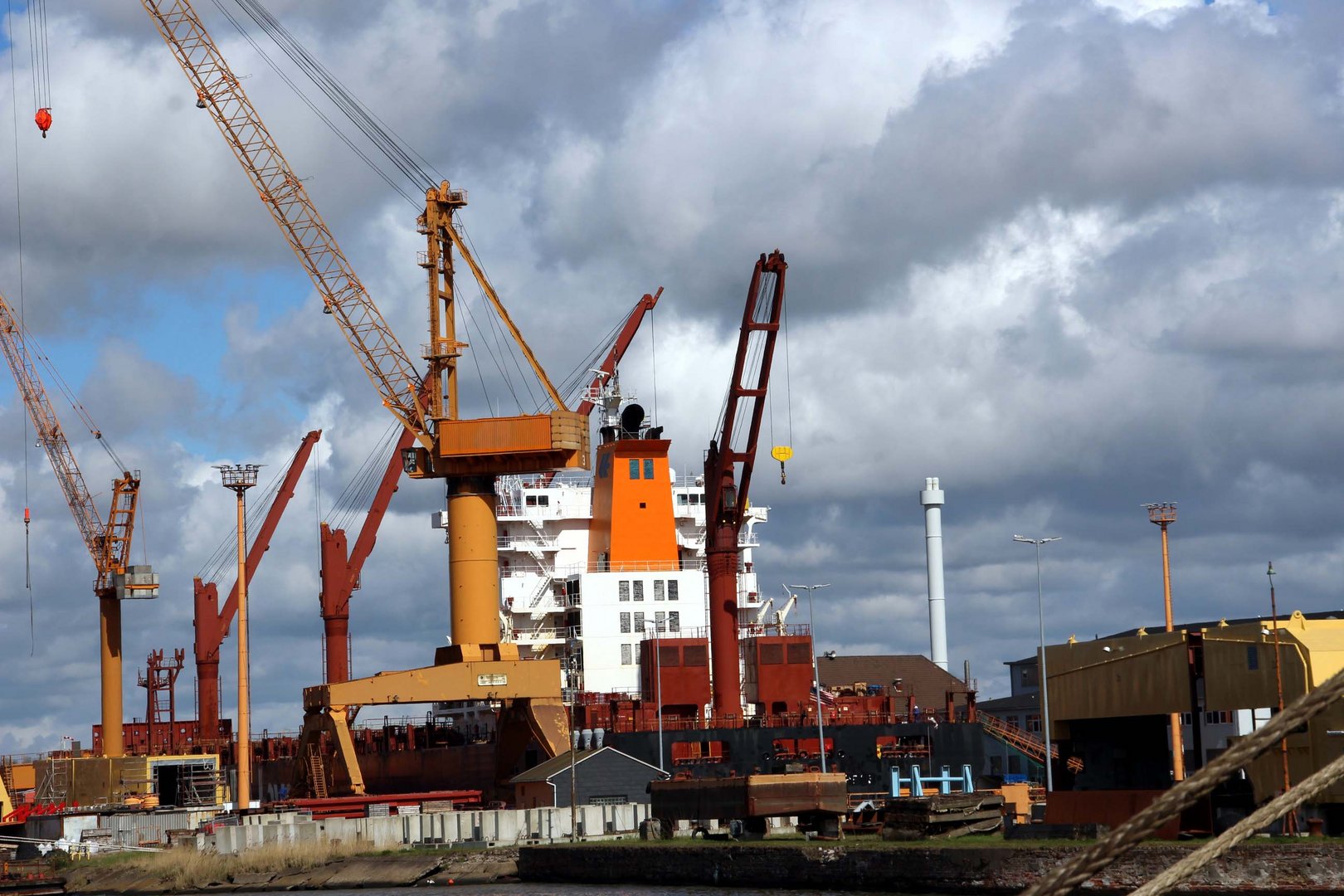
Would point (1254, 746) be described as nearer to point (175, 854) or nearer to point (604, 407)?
point (175, 854)

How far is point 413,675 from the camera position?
189 feet

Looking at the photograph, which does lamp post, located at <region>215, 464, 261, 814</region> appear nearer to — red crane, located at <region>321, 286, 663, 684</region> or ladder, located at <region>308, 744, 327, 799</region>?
ladder, located at <region>308, 744, 327, 799</region>

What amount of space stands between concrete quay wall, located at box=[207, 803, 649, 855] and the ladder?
213 inches

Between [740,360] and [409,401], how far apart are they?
13.0 meters

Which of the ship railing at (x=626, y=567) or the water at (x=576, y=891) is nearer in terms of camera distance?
the water at (x=576, y=891)

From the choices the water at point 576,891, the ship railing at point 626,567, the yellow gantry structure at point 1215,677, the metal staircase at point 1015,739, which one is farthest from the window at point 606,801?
the yellow gantry structure at point 1215,677

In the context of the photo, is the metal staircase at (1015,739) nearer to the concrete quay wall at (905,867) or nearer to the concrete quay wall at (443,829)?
the concrete quay wall at (443,829)

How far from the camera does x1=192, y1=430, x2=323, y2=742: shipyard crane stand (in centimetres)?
9212

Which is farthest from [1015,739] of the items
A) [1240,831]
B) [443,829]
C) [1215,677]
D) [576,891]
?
[1240,831]

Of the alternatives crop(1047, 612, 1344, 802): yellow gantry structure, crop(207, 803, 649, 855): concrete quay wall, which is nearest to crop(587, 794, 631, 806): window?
crop(207, 803, 649, 855): concrete quay wall

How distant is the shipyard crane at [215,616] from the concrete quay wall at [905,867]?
49.5 meters

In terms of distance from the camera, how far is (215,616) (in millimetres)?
95688

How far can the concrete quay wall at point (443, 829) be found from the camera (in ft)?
171

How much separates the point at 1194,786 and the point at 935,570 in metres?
107
